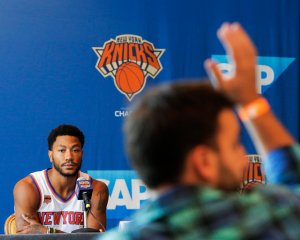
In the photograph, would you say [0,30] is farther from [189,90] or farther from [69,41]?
[189,90]

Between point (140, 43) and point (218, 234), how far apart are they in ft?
14.1

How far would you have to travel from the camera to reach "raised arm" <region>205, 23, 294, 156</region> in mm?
733

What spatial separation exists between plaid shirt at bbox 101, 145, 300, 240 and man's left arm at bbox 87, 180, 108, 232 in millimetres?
2736

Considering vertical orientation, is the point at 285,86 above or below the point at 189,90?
above

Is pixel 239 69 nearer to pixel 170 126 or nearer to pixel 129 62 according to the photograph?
pixel 170 126

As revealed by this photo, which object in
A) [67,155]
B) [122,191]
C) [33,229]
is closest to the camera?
[33,229]

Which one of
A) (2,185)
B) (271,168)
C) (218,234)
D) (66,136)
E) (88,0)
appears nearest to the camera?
(218,234)

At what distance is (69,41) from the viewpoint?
4.79 m

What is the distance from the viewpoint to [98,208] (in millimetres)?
3643

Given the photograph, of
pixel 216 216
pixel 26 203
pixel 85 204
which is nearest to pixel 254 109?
pixel 216 216

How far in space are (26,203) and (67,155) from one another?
350mm

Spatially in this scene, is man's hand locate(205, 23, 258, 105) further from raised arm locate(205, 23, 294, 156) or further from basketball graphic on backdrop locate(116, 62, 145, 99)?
basketball graphic on backdrop locate(116, 62, 145, 99)

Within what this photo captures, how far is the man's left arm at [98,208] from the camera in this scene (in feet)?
11.4

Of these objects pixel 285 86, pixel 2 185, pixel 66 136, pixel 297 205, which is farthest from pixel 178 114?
pixel 285 86
